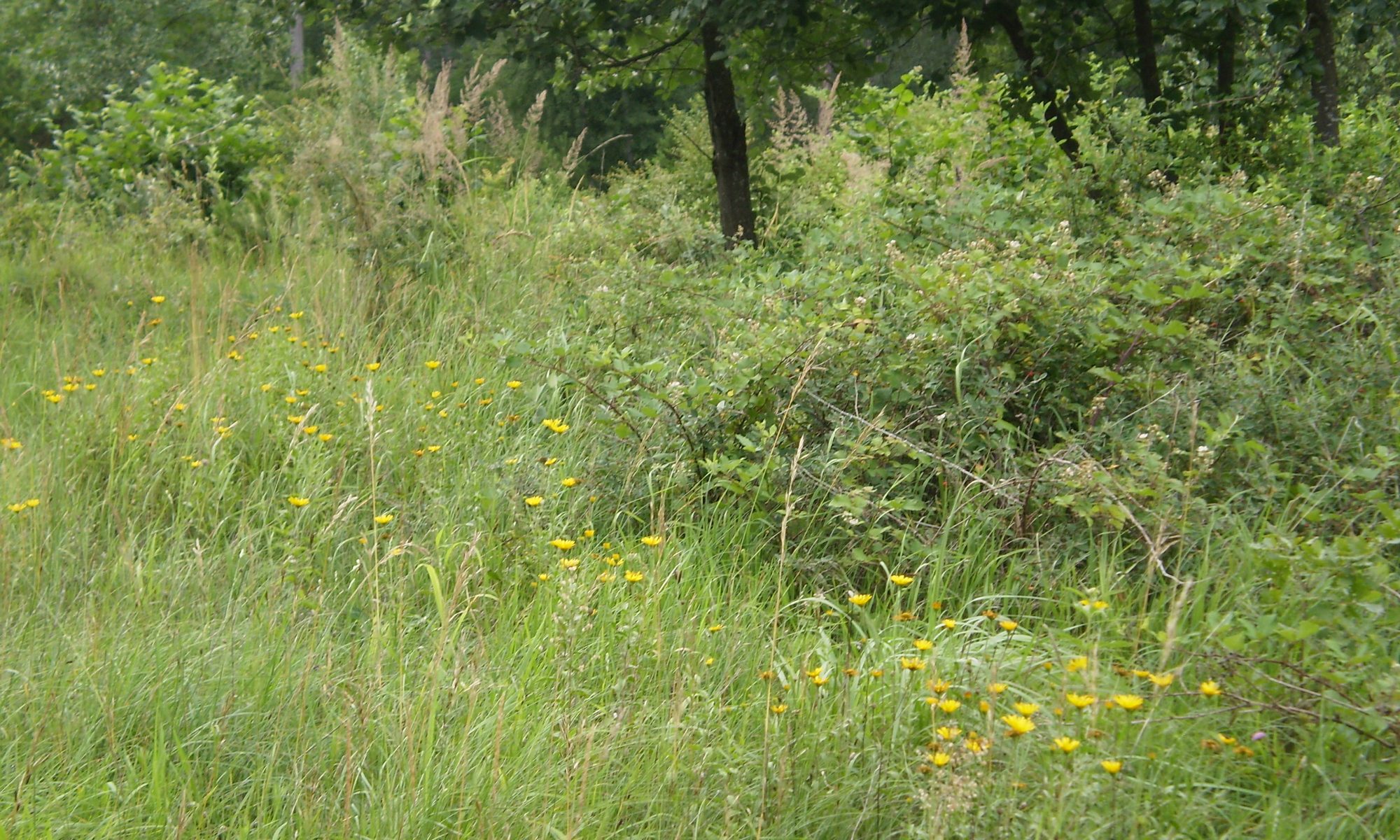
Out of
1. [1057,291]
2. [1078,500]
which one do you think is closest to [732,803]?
[1078,500]

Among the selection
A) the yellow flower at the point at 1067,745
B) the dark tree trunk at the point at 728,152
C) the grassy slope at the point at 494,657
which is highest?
the dark tree trunk at the point at 728,152

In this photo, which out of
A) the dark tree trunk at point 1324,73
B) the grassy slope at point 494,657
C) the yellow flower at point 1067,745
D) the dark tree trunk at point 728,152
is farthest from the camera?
the dark tree trunk at point 728,152

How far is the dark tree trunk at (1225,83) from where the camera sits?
5711 mm

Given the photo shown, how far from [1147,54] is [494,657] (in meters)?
5.01

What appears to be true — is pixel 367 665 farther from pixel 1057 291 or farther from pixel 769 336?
pixel 1057 291

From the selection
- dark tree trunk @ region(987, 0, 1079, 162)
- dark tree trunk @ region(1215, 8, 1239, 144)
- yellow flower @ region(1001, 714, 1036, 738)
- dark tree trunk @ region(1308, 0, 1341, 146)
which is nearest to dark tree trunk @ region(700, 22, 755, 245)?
dark tree trunk @ region(987, 0, 1079, 162)

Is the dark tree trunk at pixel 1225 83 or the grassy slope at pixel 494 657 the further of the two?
the dark tree trunk at pixel 1225 83

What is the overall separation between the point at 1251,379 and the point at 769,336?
4.62 feet

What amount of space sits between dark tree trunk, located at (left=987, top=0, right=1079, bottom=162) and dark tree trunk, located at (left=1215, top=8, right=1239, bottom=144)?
0.71 m

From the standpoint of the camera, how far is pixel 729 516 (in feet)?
10.8

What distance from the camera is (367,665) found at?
240cm

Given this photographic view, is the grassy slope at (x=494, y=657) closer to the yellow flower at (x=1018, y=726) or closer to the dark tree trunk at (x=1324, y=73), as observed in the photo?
the yellow flower at (x=1018, y=726)

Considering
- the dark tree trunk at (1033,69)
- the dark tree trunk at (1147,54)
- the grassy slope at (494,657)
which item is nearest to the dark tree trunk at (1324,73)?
the dark tree trunk at (1147,54)

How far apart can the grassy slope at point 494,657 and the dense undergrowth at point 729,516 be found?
0.02 m
